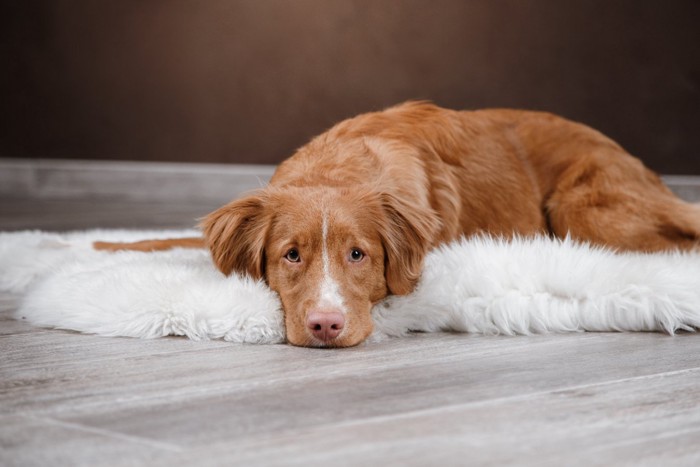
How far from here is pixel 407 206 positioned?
2537 mm

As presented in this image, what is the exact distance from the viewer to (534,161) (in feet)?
10.9

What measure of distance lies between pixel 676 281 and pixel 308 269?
92cm

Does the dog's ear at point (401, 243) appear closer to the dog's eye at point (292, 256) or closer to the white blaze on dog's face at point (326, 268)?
the white blaze on dog's face at point (326, 268)

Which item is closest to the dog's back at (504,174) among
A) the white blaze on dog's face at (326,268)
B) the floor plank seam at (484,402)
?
the white blaze on dog's face at (326,268)

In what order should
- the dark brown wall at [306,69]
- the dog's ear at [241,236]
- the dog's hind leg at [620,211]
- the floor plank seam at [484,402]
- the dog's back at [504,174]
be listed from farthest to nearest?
the dark brown wall at [306,69] < the dog's hind leg at [620,211] < the dog's back at [504,174] < the dog's ear at [241,236] < the floor plank seam at [484,402]

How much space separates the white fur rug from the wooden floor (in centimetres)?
7

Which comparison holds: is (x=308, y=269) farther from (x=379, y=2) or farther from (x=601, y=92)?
(x=379, y=2)

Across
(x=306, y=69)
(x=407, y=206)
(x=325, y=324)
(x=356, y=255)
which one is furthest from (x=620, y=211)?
(x=306, y=69)

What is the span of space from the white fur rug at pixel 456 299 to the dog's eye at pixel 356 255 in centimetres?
14

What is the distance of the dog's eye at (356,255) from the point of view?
2.38 meters

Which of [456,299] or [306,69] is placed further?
[306,69]

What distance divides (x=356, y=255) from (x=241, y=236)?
32cm

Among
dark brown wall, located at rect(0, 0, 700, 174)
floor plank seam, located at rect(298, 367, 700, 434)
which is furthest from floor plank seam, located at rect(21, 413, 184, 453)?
dark brown wall, located at rect(0, 0, 700, 174)

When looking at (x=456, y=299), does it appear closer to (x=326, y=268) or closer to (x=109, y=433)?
(x=326, y=268)
